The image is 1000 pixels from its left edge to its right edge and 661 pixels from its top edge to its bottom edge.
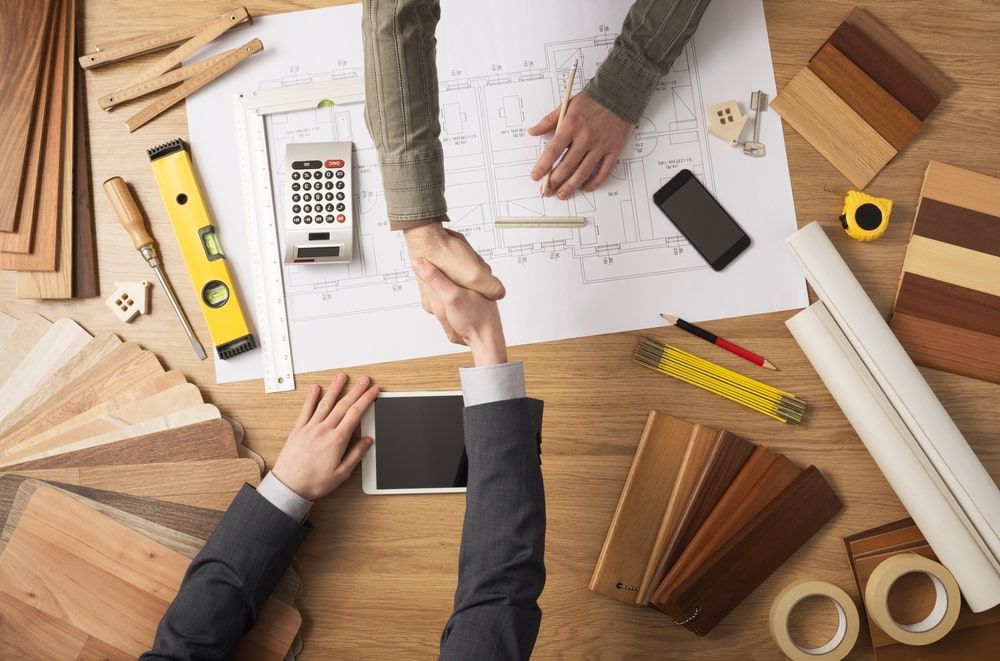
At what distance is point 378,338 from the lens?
49.7 inches

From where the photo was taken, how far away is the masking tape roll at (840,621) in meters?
1.11

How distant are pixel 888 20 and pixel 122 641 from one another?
1.81 metres

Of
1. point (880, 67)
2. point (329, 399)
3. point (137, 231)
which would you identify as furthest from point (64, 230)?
point (880, 67)

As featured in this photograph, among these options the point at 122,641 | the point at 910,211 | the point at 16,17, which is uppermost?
the point at 16,17

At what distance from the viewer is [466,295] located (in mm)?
1014

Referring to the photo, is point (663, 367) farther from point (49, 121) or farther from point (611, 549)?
point (49, 121)

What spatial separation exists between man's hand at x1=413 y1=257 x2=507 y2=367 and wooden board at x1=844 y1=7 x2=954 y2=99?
0.93m

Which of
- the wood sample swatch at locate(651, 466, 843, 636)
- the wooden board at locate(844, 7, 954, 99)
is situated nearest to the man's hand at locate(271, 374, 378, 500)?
the wood sample swatch at locate(651, 466, 843, 636)

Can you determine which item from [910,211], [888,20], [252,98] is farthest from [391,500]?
[888,20]

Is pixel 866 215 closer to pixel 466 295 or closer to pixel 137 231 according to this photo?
pixel 466 295

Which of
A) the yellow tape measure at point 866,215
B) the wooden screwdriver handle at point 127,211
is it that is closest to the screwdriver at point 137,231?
the wooden screwdriver handle at point 127,211

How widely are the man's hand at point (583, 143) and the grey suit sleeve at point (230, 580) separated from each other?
80cm

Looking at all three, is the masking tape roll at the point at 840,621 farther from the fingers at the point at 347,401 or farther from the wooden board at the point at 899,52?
the wooden board at the point at 899,52

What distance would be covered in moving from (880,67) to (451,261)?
0.92 metres
